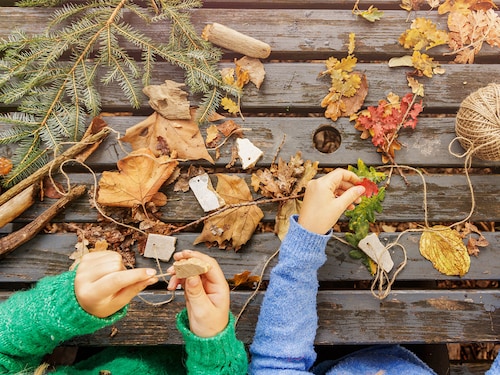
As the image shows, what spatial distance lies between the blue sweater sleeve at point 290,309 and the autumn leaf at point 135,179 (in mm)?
489

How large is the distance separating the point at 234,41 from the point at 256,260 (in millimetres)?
787

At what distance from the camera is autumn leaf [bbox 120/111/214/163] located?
1.59 meters

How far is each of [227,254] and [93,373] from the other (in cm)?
60

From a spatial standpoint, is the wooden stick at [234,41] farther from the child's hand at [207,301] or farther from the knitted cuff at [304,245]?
the child's hand at [207,301]

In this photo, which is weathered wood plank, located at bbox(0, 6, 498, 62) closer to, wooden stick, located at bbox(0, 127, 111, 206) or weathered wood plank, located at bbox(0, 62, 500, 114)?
weathered wood plank, located at bbox(0, 62, 500, 114)

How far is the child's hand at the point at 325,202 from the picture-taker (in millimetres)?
1406

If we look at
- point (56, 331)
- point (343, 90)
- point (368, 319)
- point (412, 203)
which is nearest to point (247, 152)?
point (343, 90)

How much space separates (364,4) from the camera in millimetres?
1687

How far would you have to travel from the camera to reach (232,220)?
158cm

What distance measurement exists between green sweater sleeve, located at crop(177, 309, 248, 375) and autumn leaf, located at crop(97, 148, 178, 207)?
450 mm

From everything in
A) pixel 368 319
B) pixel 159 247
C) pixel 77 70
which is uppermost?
pixel 77 70

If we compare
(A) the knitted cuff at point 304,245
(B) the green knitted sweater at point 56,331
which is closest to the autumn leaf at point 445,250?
(A) the knitted cuff at point 304,245

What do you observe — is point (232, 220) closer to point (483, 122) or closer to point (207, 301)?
point (207, 301)

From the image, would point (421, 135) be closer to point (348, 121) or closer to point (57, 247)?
point (348, 121)
